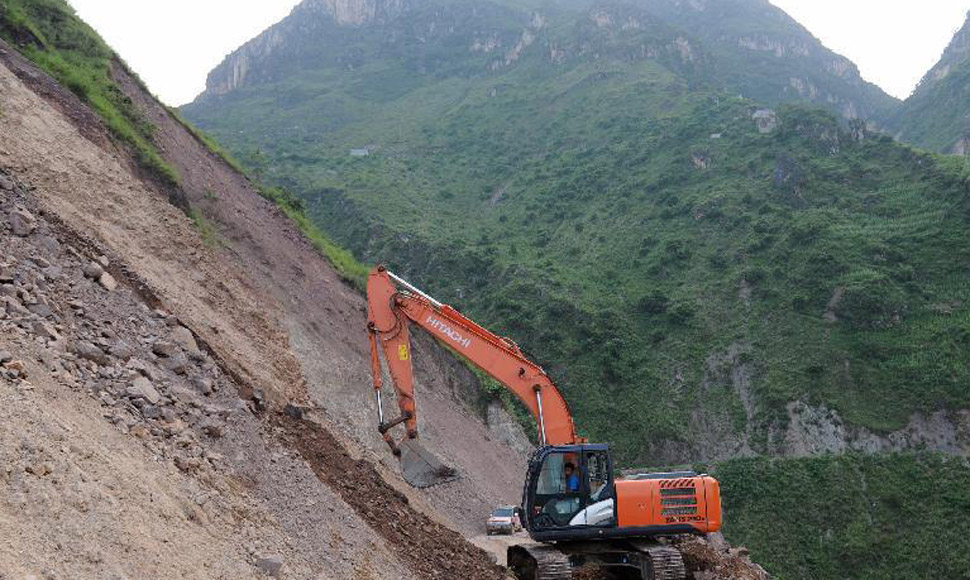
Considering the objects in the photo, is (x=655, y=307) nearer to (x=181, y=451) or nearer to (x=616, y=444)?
(x=616, y=444)

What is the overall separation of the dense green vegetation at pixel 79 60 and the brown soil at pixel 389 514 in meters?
9.17

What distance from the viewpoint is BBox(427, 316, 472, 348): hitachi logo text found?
13.0 meters

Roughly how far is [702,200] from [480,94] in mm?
51824

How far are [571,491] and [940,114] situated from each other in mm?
93436

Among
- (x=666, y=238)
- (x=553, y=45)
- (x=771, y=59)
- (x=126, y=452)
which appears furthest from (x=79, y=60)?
(x=771, y=59)

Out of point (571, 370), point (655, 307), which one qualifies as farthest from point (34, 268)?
point (655, 307)

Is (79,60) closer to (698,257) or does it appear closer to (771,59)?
(698,257)

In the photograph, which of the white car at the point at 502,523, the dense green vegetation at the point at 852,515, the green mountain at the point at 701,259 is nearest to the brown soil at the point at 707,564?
the white car at the point at 502,523

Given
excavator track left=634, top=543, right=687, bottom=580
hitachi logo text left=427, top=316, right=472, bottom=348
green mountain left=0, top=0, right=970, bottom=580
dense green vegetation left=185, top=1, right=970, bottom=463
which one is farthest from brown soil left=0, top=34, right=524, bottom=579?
dense green vegetation left=185, top=1, right=970, bottom=463

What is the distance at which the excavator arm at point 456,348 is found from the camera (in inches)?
499

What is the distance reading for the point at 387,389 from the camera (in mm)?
20734

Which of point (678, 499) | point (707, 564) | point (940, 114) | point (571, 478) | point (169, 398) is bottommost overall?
point (707, 564)

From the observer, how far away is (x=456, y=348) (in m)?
13.1

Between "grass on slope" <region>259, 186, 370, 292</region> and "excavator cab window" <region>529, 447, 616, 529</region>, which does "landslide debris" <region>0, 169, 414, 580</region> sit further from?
"grass on slope" <region>259, 186, 370, 292</region>
